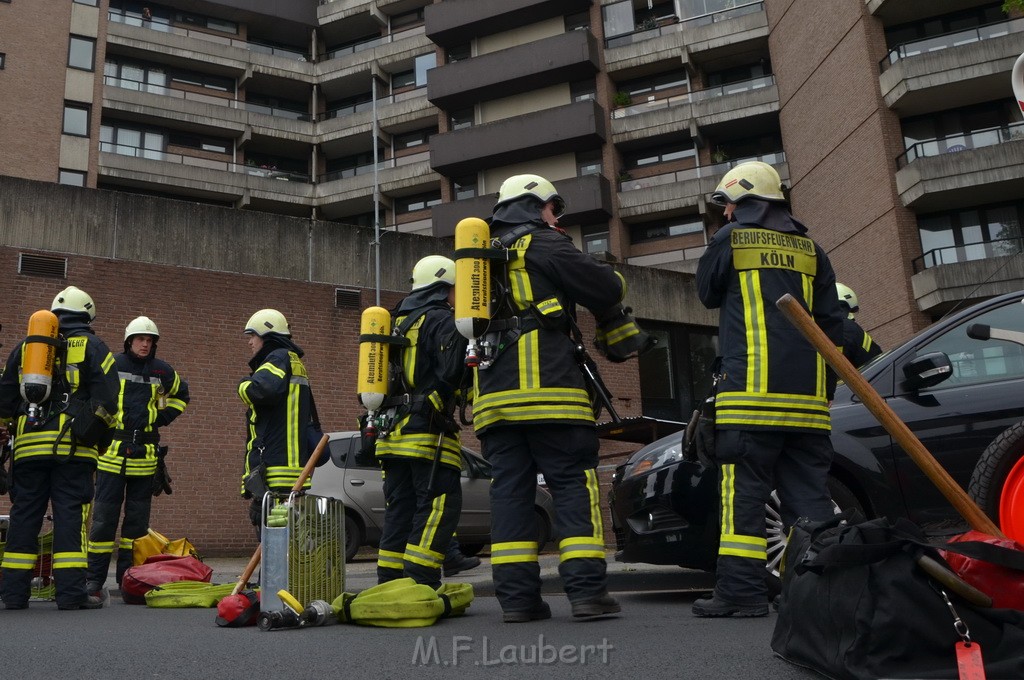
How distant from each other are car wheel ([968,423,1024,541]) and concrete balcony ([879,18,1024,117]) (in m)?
24.5

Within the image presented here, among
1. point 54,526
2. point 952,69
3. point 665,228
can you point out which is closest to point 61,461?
point 54,526

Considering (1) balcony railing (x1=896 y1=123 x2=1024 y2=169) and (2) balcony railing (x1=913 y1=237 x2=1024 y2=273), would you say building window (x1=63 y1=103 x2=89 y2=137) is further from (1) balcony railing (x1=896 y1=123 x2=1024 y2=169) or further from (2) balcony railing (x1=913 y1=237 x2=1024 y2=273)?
(2) balcony railing (x1=913 y1=237 x2=1024 y2=273)

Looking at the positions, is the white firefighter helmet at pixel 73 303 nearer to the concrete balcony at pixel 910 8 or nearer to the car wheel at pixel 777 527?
the car wheel at pixel 777 527

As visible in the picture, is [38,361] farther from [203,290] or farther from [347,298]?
[347,298]

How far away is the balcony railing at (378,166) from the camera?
39344 millimetres

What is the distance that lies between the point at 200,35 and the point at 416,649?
4176 cm

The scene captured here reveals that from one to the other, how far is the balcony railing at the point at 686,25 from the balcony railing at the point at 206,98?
1441 centimetres

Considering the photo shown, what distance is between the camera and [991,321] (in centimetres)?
539

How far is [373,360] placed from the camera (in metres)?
5.66

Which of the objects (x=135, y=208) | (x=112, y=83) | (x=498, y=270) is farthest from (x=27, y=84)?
(x=498, y=270)

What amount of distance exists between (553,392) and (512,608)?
101 centimetres

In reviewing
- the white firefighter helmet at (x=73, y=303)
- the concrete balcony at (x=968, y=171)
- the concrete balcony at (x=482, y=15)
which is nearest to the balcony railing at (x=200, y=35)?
the concrete balcony at (x=482, y=15)

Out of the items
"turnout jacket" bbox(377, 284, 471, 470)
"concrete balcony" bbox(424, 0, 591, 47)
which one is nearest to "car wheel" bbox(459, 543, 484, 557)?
"turnout jacket" bbox(377, 284, 471, 470)

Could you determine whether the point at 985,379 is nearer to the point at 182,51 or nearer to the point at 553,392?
the point at 553,392
